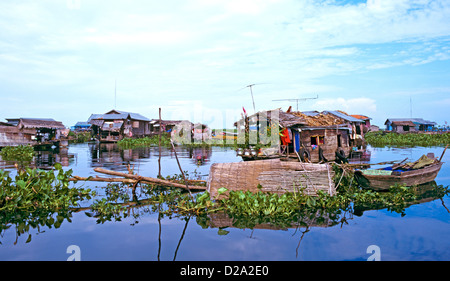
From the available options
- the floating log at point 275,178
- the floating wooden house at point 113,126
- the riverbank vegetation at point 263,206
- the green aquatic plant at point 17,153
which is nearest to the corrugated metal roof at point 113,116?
the floating wooden house at point 113,126

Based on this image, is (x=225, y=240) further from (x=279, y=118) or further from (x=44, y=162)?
(x=44, y=162)

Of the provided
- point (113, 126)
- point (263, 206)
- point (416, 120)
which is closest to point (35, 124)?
point (113, 126)

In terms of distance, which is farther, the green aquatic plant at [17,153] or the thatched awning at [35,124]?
the thatched awning at [35,124]

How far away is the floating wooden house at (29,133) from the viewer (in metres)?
31.8

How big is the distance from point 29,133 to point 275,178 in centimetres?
3386

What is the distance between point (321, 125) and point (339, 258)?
1546cm

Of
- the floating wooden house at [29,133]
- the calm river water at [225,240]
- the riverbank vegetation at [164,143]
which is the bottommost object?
the calm river water at [225,240]

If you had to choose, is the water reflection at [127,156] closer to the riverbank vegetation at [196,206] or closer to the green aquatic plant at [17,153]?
the green aquatic plant at [17,153]

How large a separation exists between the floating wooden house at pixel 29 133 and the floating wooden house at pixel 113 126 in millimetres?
7348

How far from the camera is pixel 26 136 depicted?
34344mm

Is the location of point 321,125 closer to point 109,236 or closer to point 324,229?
Answer: point 324,229

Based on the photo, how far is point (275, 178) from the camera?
374 inches

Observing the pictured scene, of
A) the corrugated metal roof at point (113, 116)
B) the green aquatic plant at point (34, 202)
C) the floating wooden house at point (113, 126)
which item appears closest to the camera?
the green aquatic plant at point (34, 202)
